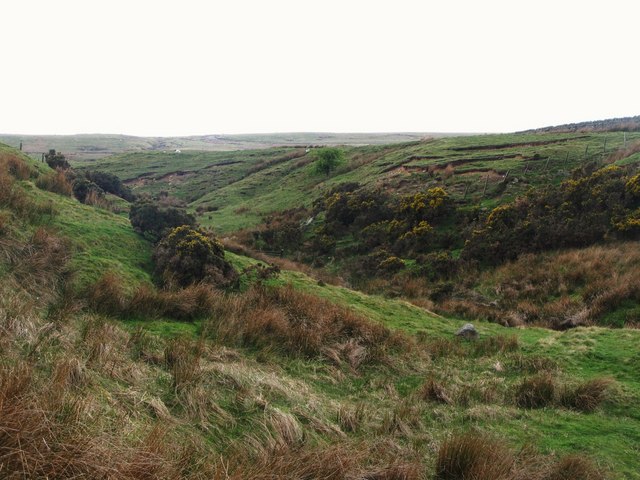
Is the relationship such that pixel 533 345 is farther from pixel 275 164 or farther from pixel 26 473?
pixel 275 164

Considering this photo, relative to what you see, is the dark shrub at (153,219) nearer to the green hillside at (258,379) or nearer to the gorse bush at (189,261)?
the green hillside at (258,379)

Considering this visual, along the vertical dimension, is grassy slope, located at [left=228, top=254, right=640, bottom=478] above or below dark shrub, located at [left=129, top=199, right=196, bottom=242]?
below

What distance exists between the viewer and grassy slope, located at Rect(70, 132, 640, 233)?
2973cm

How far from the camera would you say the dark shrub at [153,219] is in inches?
604

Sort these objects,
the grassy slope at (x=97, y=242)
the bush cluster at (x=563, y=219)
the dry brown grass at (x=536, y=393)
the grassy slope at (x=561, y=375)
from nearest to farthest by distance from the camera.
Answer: the grassy slope at (x=561, y=375), the dry brown grass at (x=536, y=393), the grassy slope at (x=97, y=242), the bush cluster at (x=563, y=219)

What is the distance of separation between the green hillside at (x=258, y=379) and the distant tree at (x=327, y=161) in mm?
35281

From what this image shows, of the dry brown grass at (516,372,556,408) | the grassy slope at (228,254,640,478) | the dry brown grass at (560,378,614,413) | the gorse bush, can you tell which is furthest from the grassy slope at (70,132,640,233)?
the dry brown grass at (516,372,556,408)

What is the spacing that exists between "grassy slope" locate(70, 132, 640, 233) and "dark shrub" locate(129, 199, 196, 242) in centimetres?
1794

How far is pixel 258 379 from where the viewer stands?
21.7 ft

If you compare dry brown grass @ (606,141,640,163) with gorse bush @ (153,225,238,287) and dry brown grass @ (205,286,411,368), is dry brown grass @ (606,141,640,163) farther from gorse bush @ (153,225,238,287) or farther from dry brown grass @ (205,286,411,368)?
gorse bush @ (153,225,238,287)

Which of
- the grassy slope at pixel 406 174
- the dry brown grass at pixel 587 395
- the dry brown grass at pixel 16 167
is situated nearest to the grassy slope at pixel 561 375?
the dry brown grass at pixel 587 395

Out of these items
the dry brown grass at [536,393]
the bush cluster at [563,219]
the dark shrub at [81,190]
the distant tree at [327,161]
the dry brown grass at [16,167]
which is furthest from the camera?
the distant tree at [327,161]

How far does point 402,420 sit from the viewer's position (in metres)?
6.19

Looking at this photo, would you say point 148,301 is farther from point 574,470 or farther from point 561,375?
point 561,375
